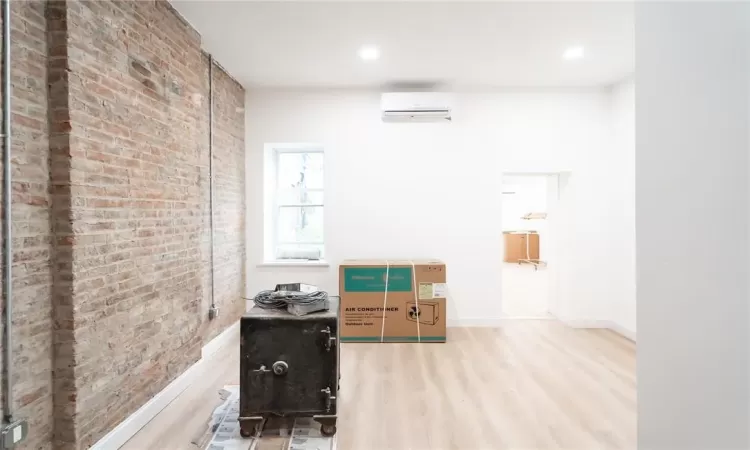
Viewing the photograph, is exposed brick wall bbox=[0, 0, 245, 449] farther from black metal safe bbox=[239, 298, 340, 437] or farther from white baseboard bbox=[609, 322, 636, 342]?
white baseboard bbox=[609, 322, 636, 342]

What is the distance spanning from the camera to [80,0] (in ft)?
6.53

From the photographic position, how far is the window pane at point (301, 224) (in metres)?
5.00

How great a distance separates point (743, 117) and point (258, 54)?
3.71 meters

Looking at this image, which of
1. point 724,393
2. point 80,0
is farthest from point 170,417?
point 724,393

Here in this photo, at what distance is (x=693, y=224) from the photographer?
44.3 inches

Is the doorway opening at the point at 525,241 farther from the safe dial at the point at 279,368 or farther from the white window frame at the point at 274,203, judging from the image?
the safe dial at the point at 279,368

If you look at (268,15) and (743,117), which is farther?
(268,15)

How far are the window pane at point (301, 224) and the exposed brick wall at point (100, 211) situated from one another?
1843 mm

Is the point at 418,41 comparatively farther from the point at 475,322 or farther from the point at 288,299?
the point at 475,322

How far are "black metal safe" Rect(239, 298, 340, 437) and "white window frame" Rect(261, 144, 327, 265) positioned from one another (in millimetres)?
2380

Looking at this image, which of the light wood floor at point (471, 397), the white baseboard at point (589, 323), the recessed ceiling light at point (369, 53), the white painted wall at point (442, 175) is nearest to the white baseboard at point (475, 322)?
the white painted wall at point (442, 175)

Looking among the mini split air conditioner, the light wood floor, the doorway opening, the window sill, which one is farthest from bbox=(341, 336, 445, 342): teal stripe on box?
the mini split air conditioner

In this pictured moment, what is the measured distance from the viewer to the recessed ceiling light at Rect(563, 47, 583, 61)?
356 centimetres

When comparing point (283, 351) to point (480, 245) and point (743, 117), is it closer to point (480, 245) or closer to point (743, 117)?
point (743, 117)
